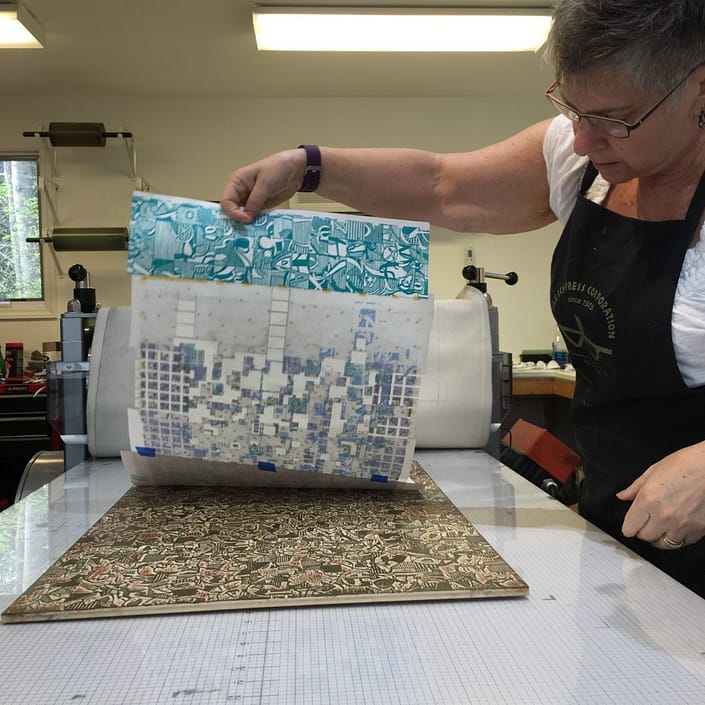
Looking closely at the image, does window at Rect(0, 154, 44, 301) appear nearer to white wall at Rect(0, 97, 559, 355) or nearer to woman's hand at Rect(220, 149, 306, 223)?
white wall at Rect(0, 97, 559, 355)

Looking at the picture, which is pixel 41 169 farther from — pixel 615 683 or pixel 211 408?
pixel 615 683

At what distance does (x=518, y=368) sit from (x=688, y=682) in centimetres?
283

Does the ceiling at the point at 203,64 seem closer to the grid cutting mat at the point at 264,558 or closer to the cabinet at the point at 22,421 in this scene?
the cabinet at the point at 22,421

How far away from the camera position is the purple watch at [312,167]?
36.0 inches

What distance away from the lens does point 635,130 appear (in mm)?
694

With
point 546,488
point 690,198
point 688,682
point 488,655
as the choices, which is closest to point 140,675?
point 488,655

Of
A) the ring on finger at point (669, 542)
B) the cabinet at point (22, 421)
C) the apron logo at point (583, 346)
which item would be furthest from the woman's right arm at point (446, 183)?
the cabinet at point (22, 421)

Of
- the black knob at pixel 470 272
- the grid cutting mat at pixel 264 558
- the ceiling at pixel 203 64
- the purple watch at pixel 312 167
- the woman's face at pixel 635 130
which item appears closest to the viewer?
the grid cutting mat at pixel 264 558

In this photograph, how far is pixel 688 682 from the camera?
0.45 m

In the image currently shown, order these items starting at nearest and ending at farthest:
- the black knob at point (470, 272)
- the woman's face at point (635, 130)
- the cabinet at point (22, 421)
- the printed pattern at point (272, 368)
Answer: the woman's face at point (635, 130)
the printed pattern at point (272, 368)
the black knob at point (470, 272)
the cabinet at point (22, 421)

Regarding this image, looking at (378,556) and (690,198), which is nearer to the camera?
(378,556)

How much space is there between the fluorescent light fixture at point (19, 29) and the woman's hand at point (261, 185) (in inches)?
80.9

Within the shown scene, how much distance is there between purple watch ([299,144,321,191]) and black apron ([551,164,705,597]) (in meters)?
0.36

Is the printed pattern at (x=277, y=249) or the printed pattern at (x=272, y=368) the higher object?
the printed pattern at (x=277, y=249)
